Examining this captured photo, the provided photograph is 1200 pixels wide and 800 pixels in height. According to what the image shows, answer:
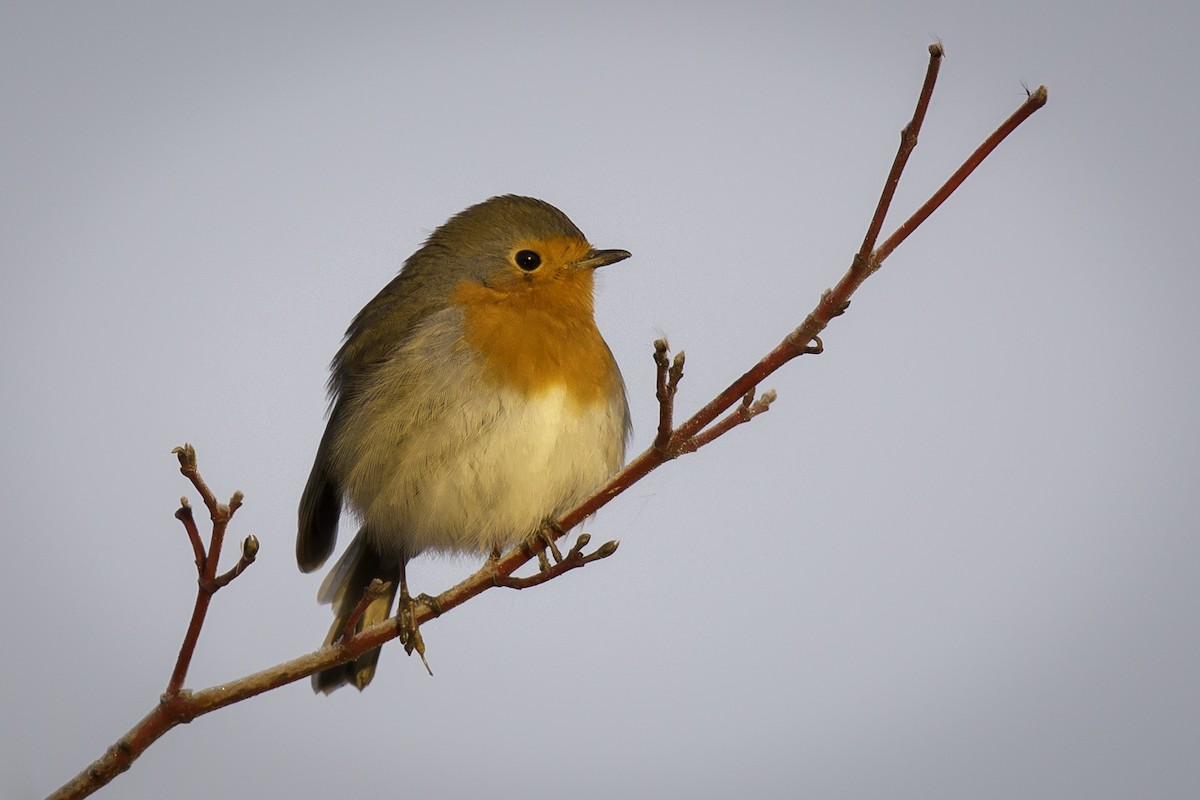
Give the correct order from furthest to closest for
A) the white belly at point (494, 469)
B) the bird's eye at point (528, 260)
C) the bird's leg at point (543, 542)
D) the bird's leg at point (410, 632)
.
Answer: the bird's eye at point (528, 260) < the white belly at point (494, 469) < the bird's leg at point (410, 632) < the bird's leg at point (543, 542)

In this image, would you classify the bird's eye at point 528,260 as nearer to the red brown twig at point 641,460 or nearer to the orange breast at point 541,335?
the orange breast at point 541,335

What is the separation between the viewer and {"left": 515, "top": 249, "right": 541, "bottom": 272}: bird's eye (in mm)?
5152

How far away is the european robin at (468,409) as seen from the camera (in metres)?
4.73

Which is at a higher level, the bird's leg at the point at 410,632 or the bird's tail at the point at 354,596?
the bird's tail at the point at 354,596

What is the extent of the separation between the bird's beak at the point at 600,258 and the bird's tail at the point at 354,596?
1.44m

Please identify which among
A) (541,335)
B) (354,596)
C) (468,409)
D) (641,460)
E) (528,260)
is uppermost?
(528,260)

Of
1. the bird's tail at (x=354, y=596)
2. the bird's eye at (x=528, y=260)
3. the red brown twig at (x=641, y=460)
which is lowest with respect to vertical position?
the red brown twig at (x=641, y=460)

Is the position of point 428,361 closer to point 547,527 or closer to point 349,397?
point 349,397

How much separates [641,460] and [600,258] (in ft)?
6.57

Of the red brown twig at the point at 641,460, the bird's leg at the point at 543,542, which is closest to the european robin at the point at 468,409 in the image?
the bird's leg at the point at 543,542

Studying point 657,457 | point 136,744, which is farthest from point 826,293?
point 136,744

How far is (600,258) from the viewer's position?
5.13 metres

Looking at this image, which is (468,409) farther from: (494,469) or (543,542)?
(543,542)

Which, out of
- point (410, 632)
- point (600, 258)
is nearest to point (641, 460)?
point (410, 632)
